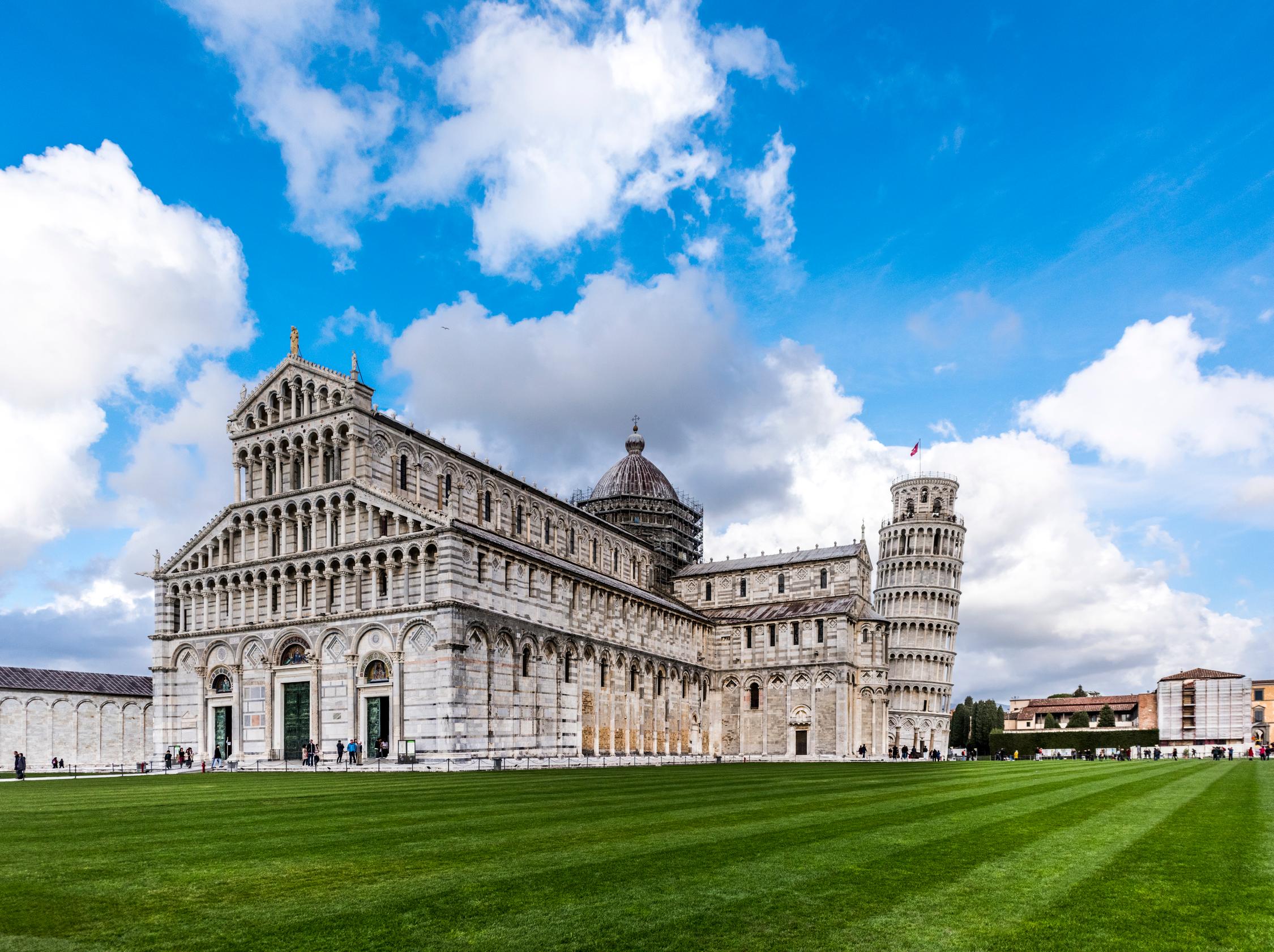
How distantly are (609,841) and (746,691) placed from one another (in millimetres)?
68618

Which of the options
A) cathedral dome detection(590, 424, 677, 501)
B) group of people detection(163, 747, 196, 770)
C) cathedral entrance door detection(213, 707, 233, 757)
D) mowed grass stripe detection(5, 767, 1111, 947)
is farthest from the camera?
cathedral dome detection(590, 424, 677, 501)

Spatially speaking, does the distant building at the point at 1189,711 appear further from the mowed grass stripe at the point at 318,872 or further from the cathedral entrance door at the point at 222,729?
the mowed grass stripe at the point at 318,872

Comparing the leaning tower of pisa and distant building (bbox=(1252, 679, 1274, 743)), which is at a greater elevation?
the leaning tower of pisa

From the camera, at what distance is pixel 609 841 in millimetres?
14117

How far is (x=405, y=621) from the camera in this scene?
49625 mm

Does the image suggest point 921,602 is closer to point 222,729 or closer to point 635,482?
point 635,482

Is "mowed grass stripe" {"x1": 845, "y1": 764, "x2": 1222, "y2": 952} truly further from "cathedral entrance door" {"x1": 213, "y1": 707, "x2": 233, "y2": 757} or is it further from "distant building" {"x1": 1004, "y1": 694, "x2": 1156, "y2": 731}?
"distant building" {"x1": 1004, "y1": 694, "x2": 1156, "y2": 731}

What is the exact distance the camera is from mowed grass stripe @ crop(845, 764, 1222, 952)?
28.2 ft

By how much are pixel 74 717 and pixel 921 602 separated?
76.2 meters

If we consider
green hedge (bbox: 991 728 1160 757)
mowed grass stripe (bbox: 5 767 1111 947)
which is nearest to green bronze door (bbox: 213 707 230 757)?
mowed grass stripe (bbox: 5 767 1111 947)

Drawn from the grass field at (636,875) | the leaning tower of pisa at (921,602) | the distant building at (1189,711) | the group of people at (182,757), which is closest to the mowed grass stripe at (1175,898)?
the grass field at (636,875)

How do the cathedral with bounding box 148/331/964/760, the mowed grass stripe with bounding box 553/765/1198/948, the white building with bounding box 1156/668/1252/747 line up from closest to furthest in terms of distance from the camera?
the mowed grass stripe with bounding box 553/765/1198/948 < the cathedral with bounding box 148/331/964/760 < the white building with bounding box 1156/668/1252/747

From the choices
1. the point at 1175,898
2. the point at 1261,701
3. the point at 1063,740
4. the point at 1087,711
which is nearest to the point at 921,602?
the point at 1063,740

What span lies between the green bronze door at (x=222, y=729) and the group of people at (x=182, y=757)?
1.25ft
